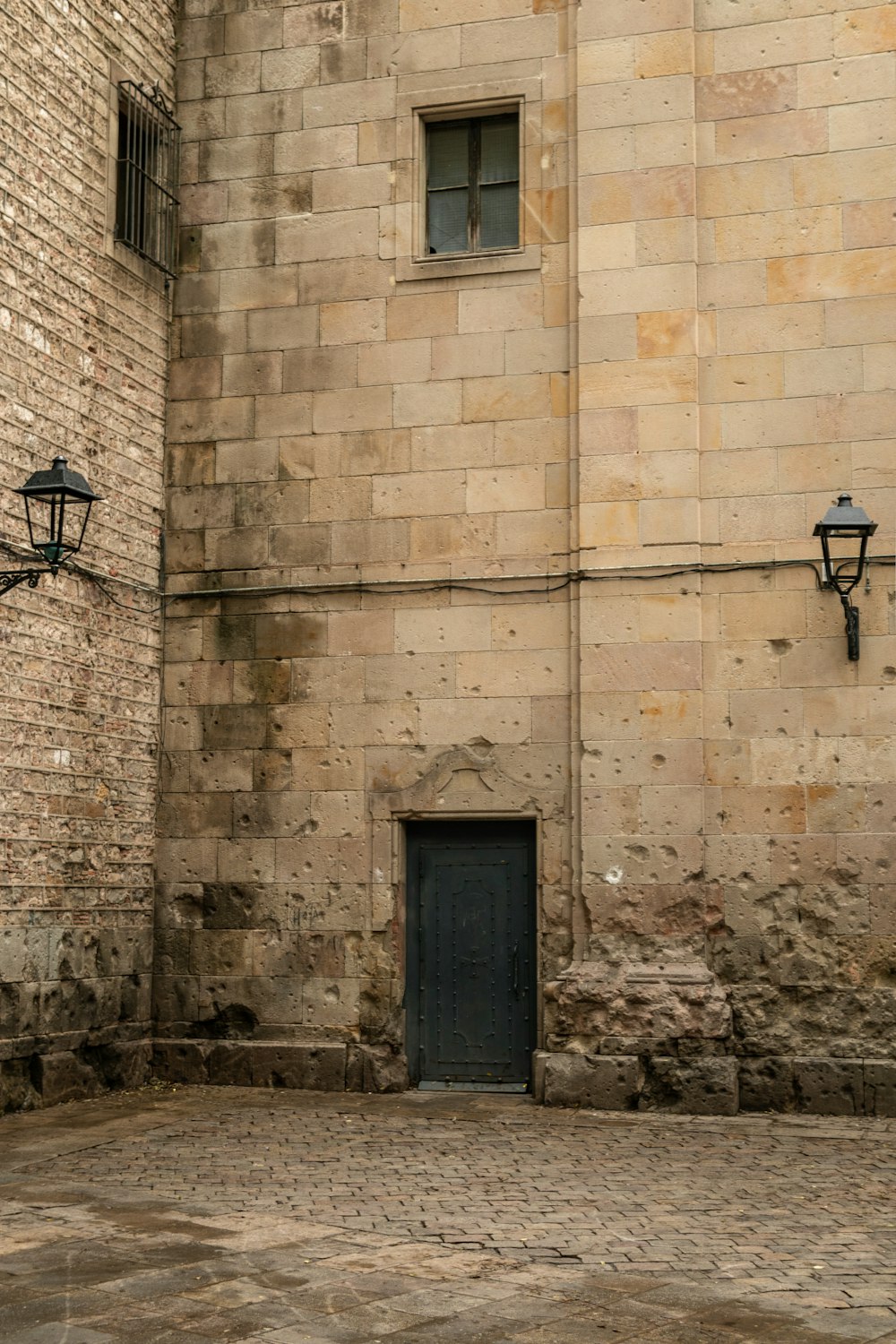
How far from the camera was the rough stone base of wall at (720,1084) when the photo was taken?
1001 cm

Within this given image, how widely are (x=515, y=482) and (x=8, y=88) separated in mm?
4128

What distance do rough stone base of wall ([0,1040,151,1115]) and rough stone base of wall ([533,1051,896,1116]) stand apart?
2.89m

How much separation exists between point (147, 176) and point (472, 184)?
237 cm

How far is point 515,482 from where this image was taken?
11086 millimetres

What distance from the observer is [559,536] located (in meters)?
11.0

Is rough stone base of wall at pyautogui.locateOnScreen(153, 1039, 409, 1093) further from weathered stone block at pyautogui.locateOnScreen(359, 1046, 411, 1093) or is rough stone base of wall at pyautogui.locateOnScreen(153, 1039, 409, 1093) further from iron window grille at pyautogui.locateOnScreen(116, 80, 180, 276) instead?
iron window grille at pyautogui.locateOnScreen(116, 80, 180, 276)

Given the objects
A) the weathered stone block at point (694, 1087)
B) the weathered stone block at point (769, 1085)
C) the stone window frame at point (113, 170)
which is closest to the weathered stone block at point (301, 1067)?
the weathered stone block at point (694, 1087)

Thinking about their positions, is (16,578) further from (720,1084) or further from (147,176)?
(720,1084)

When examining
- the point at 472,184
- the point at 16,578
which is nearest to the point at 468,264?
the point at 472,184

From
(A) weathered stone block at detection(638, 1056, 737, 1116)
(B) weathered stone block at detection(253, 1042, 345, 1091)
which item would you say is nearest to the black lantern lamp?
(A) weathered stone block at detection(638, 1056, 737, 1116)

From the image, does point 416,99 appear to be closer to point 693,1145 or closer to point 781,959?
point 781,959

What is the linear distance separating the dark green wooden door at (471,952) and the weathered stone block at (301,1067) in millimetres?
520

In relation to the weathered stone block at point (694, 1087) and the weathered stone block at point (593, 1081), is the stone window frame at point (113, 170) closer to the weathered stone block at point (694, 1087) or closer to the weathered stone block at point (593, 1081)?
the weathered stone block at point (593, 1081)

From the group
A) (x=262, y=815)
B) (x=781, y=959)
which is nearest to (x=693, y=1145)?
(x=781, y=959)
